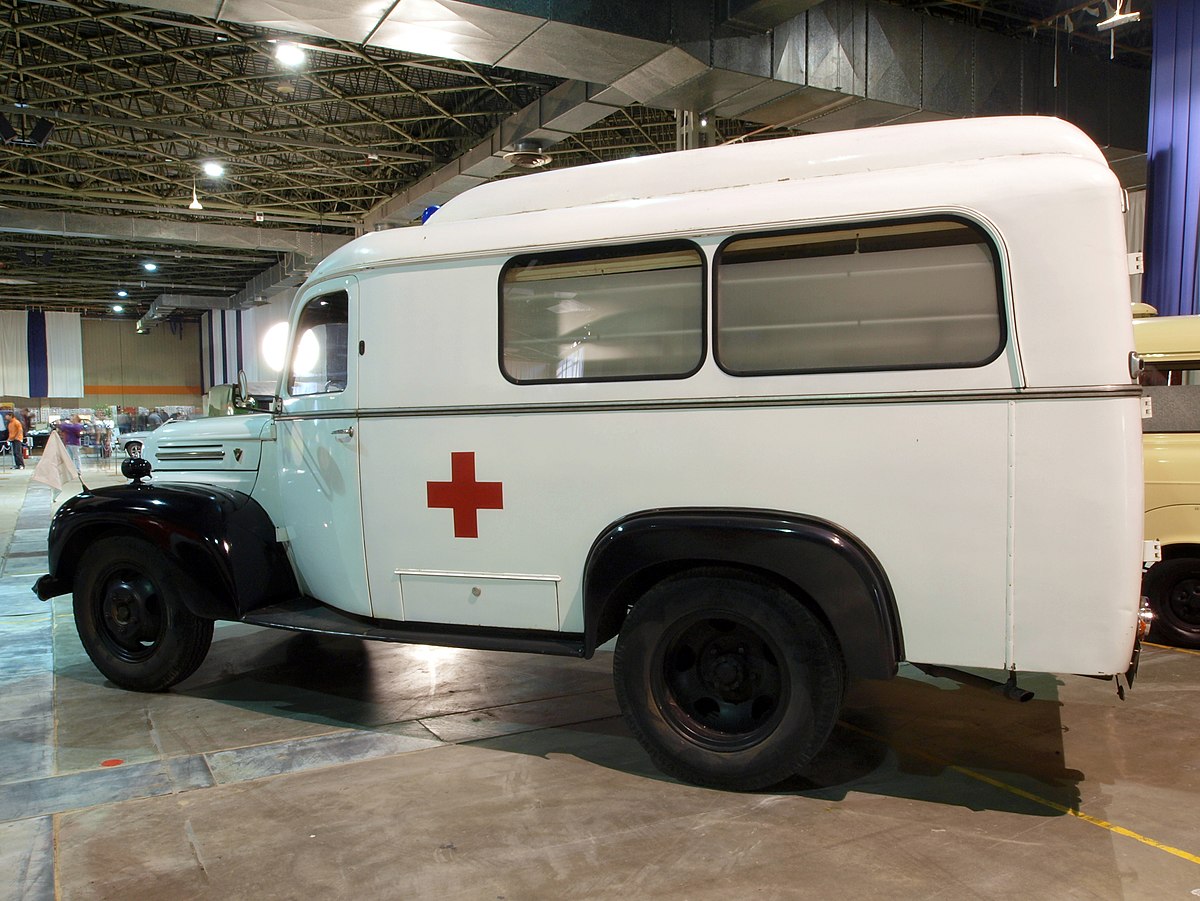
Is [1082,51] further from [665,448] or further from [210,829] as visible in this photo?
[210,829]

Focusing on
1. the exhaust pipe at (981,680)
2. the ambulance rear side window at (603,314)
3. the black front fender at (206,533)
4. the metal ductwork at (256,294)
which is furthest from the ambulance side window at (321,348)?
the metal ductwork at (256,294)

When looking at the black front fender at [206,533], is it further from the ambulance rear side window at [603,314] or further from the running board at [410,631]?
the ambulance rear side window at [603,314]

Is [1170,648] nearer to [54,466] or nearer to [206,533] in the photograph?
[206,533]

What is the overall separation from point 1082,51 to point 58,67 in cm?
1328

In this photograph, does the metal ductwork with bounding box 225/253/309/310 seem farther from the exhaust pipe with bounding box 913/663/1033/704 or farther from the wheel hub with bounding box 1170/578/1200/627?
the exhaust pipe with bounding box 913/663/1033/704

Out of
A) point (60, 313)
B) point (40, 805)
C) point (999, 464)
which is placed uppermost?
point (60, 313)

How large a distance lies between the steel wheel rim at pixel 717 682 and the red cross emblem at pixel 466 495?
1.00 meters

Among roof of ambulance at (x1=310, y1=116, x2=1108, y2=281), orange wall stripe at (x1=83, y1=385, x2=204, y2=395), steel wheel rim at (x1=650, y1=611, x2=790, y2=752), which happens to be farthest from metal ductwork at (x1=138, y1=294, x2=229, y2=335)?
steel wheel rim at (x1=650, y1=611, x2=790, y2=752)

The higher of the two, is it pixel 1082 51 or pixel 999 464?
pixel 1082 51

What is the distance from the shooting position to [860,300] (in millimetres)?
3289

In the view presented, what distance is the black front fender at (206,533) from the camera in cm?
446

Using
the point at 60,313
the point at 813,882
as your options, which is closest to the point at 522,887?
the point at 813,882

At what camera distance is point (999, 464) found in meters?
3.04

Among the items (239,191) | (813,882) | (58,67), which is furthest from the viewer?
(239,191)
